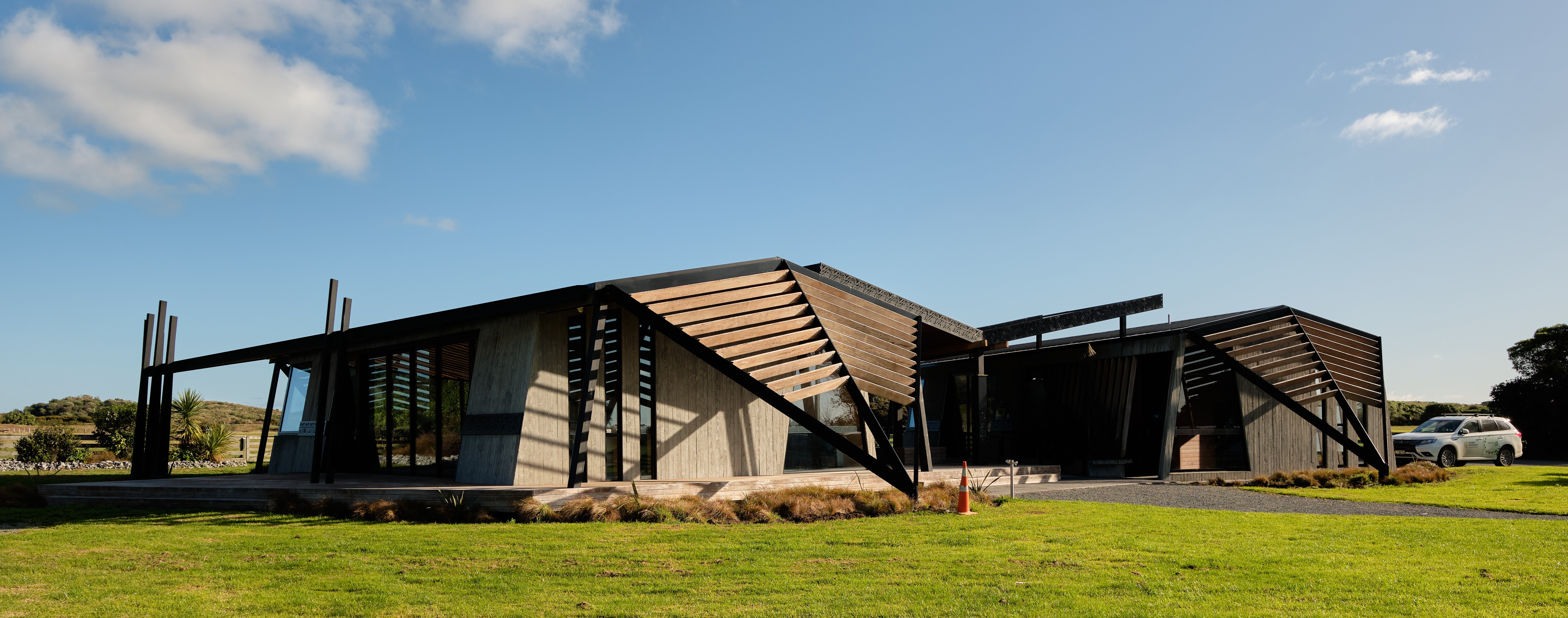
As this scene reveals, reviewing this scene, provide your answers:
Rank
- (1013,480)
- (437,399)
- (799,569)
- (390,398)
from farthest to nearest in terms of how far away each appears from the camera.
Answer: (1013,480) < (390,398) < (437,399) < (799,569)

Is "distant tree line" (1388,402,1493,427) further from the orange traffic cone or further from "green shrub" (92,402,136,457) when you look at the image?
"green shrub" (92,402,136,457)

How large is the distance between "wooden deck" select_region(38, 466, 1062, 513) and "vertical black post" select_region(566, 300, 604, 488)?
21 centimetres

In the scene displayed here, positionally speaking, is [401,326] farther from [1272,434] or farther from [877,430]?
[1272,434]

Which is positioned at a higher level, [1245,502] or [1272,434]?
[1272,434]

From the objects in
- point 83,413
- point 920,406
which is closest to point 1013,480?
point 920,406

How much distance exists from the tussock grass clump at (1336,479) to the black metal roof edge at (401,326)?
13285mm

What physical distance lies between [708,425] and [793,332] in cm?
221

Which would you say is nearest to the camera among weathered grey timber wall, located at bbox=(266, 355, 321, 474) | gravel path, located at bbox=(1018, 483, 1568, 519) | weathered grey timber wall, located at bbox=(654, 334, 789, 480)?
gravel path, located at bbox=(1018, 483, 1568, 519)

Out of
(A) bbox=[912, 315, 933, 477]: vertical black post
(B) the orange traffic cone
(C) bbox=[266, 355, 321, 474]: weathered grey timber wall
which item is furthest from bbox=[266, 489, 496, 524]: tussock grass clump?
(C) bbox=[266, 355, 321, 474]: weathered grey timber wall

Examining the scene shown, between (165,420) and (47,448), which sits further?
(47,448)

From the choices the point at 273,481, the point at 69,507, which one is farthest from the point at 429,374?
the point at 69,507

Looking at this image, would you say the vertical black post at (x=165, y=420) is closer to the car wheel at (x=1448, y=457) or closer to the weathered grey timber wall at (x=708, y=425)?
the weathered grey timber wall at (x=708, y=425)

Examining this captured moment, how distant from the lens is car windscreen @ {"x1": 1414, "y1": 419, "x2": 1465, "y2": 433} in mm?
23891

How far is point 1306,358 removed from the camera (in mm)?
19938
